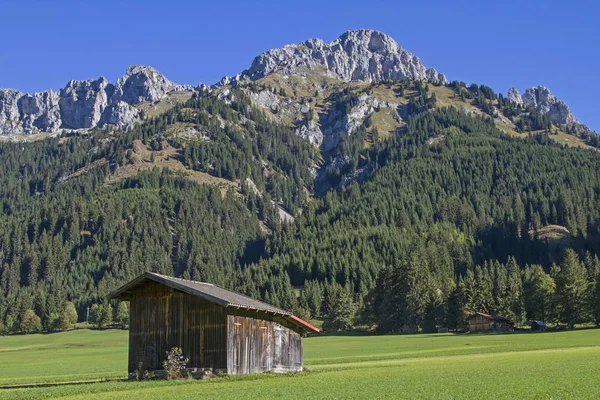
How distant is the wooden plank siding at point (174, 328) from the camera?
44.9 m

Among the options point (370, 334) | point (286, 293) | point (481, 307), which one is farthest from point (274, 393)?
point (286, 293)

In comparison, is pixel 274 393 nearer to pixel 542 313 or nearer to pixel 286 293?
pixel 542 313

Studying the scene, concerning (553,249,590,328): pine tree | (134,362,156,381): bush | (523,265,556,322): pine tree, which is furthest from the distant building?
(134,362,156,381): bush

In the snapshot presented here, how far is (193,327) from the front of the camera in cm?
4562

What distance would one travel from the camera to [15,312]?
18850cm

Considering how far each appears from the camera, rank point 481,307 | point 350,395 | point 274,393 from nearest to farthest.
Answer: point 350,395 < point 274,393 < point 481,307

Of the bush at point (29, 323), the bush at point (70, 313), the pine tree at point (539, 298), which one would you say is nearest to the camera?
the pine tree at point (539, 298)

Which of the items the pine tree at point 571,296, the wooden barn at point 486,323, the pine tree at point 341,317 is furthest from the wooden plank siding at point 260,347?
the pine tree at point 341,317

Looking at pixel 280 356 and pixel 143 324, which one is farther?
pixel 280 356

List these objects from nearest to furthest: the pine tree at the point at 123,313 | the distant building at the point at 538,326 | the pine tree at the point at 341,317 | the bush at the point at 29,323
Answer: the distant building at the point at 538,326 < the pine tree at the point at 341,317 < the pine tree at the point at 123,313 < the bush at the point at 29,323

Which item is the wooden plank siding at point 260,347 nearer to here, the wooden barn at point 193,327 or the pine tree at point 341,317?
the wooden barn at point 193,327

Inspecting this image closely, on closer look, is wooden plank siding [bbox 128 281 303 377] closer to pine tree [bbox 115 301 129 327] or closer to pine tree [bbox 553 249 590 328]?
pine tree [bbox 553 249 590 328]

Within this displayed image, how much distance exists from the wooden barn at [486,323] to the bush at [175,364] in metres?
95.3

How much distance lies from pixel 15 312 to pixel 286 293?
3156 inches
